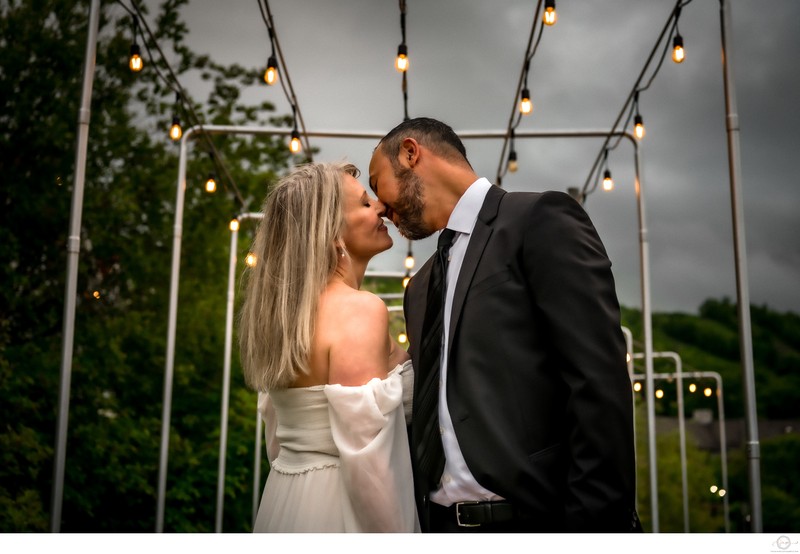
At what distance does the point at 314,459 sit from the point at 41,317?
A: 30.4 feet

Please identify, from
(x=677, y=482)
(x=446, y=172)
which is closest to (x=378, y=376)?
(x=446, y=172)

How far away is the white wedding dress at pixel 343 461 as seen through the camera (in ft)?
8.30

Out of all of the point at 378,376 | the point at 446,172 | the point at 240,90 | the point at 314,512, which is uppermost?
the point at 240,90

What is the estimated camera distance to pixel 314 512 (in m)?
2.68

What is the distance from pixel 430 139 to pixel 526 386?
979 mm

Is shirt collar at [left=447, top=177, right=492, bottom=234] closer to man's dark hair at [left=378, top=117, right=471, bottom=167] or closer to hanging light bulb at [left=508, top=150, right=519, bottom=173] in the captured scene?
man's dark hair at [left=378, top=117, right=471, bottom=167]

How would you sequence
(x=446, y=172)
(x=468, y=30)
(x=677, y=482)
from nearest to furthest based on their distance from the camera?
(x=446, y=172) → (x=468, y=30) → (x=677, y=482)

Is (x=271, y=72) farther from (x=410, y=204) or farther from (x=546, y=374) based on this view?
(x=546, y=374)

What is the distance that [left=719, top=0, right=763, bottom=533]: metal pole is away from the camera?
4.31 m

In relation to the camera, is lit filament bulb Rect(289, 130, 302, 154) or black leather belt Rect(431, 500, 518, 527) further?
lit filament bulb Rect(289, 130, 302, 154)

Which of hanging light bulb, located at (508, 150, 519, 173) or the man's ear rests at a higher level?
hanging light bulb, located at (508, 150, 519, 173)

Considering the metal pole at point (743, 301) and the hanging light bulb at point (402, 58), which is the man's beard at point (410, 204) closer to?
the metal pole at point (743, 301)

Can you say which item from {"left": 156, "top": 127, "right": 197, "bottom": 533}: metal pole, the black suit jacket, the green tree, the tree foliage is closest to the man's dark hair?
the black suit jacket
